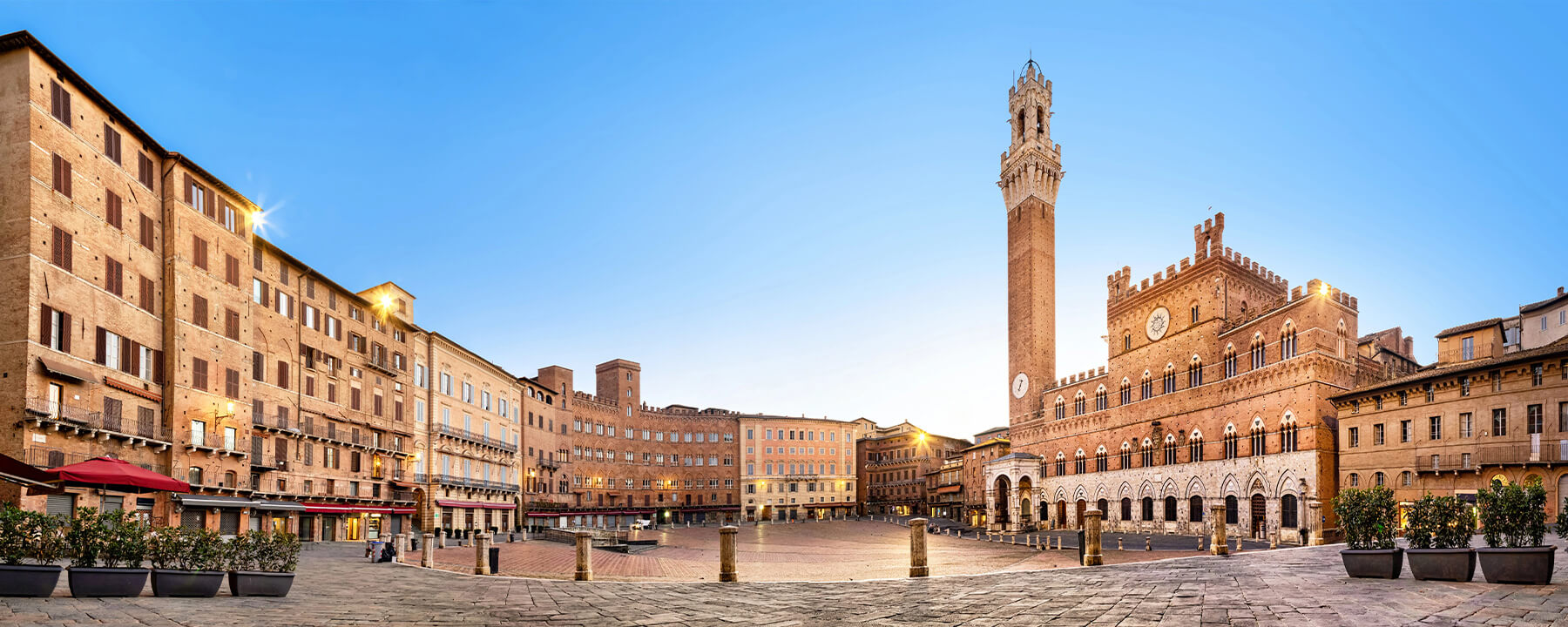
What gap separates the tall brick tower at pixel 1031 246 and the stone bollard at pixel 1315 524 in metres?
27.1

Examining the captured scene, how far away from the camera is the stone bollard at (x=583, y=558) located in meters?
21.2

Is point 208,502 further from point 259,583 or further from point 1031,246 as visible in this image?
point 1031,246

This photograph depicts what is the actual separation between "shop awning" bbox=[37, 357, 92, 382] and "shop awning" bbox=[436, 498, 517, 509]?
93.8ft

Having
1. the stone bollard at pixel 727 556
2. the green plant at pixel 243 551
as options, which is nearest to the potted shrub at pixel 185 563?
the green plant at pixel 243 551

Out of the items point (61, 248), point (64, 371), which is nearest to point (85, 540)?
point (64, 371)

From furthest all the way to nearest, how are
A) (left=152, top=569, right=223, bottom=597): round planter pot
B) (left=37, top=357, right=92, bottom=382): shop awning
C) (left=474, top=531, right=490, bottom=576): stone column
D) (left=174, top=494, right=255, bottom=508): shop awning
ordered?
(left=174, top=494, right=255, bottom=508): shop awning < (left=37, top=357, right=92, bottom=382): shop awning < (left=474, top=531, right=490, bottom=576): stone column < (left=152, top=569, right=223, bottom=597): round planter pot

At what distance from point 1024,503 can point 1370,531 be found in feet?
172

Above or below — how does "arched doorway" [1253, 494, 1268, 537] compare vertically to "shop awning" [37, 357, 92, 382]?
below

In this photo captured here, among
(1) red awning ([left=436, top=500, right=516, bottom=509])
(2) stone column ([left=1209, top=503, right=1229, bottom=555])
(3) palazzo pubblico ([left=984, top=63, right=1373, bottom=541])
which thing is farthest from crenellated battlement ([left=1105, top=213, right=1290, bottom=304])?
(1) red awning ([left=436, top=500, right=516, bottom=509])

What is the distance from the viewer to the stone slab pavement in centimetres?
1131

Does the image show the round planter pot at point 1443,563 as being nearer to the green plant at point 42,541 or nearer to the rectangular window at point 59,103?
the green plant at point 42,541

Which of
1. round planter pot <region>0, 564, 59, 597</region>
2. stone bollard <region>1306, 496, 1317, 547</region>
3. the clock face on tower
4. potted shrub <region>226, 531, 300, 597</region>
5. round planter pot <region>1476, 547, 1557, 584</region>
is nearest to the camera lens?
round planter pot <region>0, 564, 59, 597</region>

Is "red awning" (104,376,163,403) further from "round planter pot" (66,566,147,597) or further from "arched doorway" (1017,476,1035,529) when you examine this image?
"arched doorway" (1017,476,1035,529)

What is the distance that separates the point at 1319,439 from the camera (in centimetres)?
4141
